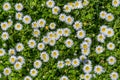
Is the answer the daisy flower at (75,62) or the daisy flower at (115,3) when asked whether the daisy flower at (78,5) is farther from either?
the daisy flower at (75,62)

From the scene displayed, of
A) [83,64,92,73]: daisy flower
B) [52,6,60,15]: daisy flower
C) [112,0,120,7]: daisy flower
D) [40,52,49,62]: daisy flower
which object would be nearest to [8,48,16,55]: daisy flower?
[40,52,49,62]: daisy flower

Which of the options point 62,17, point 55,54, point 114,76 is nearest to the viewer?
point 114,76

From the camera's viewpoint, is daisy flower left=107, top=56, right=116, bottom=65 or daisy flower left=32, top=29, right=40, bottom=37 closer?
daisy flower left=107, top=56, right=116, bottom=65

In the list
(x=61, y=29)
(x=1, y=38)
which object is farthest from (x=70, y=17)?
(x=1, y=38)

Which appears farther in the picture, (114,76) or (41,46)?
(41,46)

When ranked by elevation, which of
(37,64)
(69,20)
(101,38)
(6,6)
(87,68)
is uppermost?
(6,6)

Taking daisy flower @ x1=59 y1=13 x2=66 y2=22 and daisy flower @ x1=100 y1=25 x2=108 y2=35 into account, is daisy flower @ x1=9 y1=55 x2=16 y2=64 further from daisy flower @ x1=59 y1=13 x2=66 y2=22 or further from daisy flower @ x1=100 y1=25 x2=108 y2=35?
daisy flower @ x1=100 y1=25 x2=108 y2=35

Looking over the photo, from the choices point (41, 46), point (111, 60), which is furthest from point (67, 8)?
point (111, 60)

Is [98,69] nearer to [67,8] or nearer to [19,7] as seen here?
[67,8]
